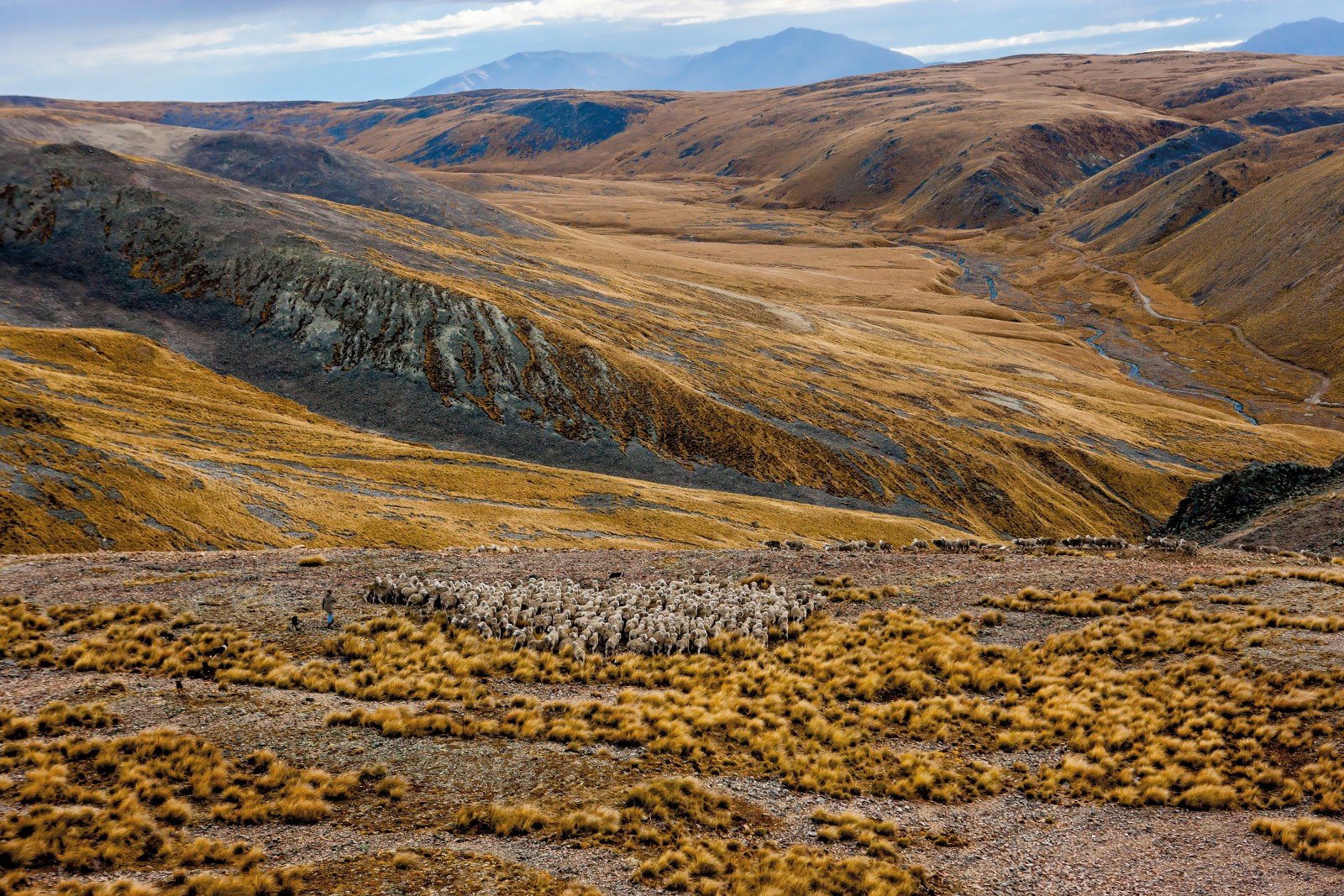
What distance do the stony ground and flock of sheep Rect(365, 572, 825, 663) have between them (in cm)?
230

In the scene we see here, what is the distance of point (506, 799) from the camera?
17.1 m

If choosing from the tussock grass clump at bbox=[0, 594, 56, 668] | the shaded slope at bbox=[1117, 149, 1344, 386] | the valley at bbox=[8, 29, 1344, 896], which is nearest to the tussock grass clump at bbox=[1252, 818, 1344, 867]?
the valley at bbox=[8, 29, 1344, 896]

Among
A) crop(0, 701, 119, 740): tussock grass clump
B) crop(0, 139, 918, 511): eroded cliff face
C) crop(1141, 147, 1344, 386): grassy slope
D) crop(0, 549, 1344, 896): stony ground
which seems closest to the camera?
crop(0, 549, 1344, 896): stony ground

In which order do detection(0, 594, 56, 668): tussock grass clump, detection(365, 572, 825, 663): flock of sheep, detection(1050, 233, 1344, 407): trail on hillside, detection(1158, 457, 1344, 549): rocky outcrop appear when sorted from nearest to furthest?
detection(0, 594, 56, 668): tussock grass clump → detection(365, 572, 825, 663): flock of sheep → detection(1158, 457, 1344, 549): rocky outcrop → detection(1050, 233, 1344, 407): trail on hillside

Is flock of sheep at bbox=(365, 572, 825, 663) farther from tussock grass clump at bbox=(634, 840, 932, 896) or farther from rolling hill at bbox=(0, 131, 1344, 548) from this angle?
rolling hill at bbox=(0, 131, 1344, 548)

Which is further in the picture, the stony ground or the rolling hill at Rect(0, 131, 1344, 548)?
the rolling hill at Rect(0, 131, 1344, 548)

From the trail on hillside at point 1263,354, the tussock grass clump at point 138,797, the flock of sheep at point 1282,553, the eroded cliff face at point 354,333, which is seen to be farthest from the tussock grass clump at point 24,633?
the trail on hillside at point 1263,354

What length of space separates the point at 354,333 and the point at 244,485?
165ft

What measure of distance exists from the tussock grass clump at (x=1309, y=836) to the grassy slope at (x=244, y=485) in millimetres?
41211

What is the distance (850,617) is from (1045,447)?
78.7 metres

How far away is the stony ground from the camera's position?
1506 cm

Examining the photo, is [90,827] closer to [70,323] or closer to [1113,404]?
[70,323]

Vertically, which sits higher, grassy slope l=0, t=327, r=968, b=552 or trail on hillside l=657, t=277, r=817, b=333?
trail on hillside l=657, t=277, r=817, b=333

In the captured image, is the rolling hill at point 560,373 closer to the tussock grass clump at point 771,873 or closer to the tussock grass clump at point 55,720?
the tussock grass clump at point 55,720
